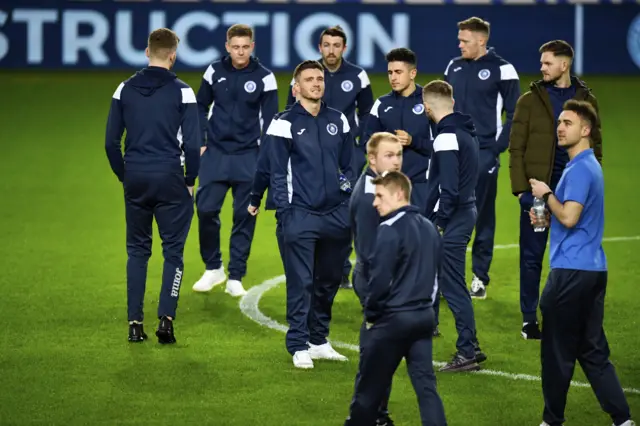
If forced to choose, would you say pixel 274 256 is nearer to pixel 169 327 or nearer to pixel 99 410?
pixel 169 327

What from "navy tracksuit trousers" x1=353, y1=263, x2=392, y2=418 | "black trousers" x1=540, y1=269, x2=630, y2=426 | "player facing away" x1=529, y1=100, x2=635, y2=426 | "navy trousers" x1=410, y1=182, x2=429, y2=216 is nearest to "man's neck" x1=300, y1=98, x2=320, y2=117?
"navy trousers" x1=410, y1=182, x2=429, y2=216

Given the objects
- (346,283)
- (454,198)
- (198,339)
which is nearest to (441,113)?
(454,198)

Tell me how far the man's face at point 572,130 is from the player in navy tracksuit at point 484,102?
4.14 metres

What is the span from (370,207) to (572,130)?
135 cm

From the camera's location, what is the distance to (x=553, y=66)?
1043cm

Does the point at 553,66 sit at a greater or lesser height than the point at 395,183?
greater

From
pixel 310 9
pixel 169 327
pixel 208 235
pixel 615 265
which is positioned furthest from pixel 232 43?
pixel 310 9

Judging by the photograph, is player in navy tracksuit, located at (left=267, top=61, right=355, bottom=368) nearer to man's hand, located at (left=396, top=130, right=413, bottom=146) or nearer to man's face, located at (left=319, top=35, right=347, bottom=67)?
man's hand, located at (left=396, top=130, right=413, bottom=146)

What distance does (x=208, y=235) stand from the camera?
12.6 m

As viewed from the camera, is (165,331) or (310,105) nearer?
(310,105)

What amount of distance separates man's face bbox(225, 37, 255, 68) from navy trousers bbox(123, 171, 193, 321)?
234 centimetres

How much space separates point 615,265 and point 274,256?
11.7 ft

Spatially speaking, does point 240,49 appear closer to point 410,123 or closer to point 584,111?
point 410,123

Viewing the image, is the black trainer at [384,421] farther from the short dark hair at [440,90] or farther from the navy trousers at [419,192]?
the navy trousers at [419,192]
